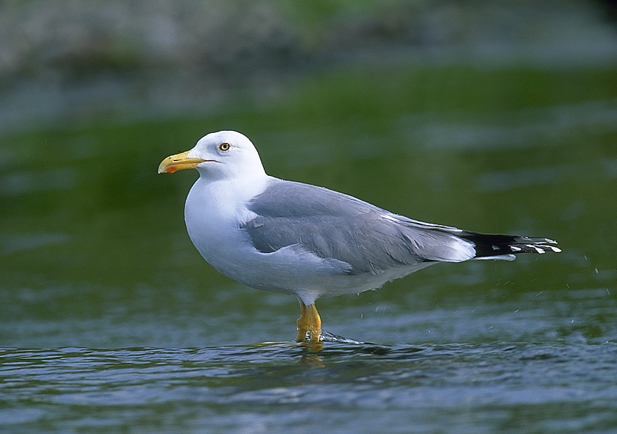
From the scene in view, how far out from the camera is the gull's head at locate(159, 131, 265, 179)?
678 cm

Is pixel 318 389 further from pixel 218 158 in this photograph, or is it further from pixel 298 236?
pixel 218 158

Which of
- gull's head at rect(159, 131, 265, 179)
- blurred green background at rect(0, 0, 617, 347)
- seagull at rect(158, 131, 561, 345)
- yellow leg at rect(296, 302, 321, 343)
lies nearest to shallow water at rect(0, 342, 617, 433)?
yellow leg at rect(296, 302, 321, 343)

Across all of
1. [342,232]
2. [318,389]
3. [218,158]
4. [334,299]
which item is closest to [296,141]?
[334,299]

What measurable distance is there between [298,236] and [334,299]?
3.45 metres

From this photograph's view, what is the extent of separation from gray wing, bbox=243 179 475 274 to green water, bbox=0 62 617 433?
26.3 inches

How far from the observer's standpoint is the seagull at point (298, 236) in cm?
657

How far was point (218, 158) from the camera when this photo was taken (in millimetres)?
6816

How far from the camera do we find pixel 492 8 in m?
42.9

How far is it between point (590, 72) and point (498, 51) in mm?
9881

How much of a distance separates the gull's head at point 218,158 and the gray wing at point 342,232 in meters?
0.27

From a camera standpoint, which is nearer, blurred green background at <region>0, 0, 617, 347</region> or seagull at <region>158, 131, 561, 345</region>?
seagull at <region>158, 131, 561, 345</region>

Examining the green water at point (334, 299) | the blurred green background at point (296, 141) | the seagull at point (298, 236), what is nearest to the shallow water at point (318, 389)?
the green water at point (334, 299)

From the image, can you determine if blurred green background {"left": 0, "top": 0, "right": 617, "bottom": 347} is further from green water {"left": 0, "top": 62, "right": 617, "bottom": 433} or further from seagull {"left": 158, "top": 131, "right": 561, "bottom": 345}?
seagull {"left": 158, "top": 131, "right": 561, "bottom": 345}

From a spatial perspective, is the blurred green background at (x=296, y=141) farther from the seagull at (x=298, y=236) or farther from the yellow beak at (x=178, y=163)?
the yellow beak at (x=178, y=163)
